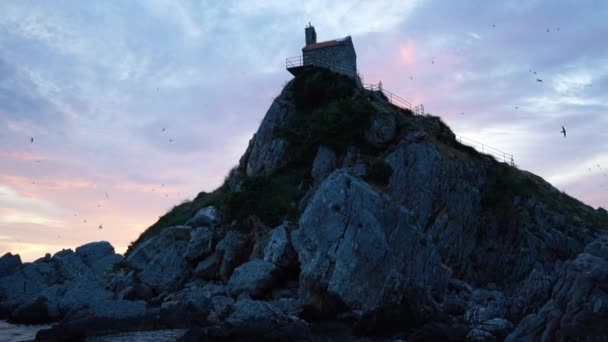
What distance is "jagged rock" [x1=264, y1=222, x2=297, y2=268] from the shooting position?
104 feet

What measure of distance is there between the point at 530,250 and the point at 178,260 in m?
29.8

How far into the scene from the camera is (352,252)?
27.8 meters

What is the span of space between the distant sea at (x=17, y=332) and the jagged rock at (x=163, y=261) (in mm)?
8674

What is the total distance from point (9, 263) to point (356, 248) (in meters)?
36.0

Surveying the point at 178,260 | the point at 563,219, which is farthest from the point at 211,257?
the point at 563,219

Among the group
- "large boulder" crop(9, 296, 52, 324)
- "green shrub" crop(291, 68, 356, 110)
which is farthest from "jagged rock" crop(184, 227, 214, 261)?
"green shrub" crop(291, 68, 356, 110)

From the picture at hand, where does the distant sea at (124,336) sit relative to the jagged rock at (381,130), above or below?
below

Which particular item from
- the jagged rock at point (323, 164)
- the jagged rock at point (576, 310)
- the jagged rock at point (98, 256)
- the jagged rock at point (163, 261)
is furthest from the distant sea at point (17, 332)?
the jagged rock at point (323, 164)

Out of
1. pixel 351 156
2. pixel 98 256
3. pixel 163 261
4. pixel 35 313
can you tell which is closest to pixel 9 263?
pixel 98 256

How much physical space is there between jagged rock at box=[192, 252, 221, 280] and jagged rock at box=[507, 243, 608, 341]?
23867mm

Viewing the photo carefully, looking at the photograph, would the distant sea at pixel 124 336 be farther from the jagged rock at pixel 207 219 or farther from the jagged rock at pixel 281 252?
the jagged rock at pixel 207 219

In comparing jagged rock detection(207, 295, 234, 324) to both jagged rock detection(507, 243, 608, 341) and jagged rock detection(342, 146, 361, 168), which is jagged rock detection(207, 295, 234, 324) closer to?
jagged rock detection(507, 243, 608, 341)

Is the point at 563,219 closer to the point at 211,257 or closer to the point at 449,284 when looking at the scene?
the point at 449,284

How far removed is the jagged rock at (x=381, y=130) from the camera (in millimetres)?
46406
